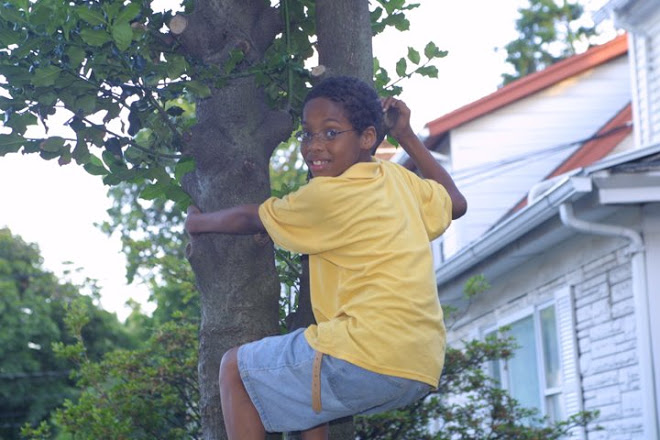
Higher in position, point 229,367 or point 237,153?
point 237,153

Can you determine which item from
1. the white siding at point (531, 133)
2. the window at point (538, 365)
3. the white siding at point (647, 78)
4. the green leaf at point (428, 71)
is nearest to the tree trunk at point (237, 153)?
the green leaf at point (428, 71)

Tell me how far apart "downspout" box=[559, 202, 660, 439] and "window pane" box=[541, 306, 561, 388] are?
2.34 m

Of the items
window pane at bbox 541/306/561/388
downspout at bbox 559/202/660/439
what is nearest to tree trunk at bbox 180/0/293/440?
downspout at bbox 559/202/660/439

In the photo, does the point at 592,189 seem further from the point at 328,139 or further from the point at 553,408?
the point at 328,139

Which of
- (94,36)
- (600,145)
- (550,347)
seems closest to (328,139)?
(94,36)

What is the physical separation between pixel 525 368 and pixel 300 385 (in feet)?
31.2

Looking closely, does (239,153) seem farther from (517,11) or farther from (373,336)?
(517,11)

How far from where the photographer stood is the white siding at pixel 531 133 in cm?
1666

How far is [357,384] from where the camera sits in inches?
151

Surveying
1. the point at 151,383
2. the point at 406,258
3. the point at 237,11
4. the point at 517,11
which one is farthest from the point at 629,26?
the point at 517,11

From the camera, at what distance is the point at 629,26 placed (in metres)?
13.4

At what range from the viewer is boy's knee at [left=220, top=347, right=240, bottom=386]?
396cm

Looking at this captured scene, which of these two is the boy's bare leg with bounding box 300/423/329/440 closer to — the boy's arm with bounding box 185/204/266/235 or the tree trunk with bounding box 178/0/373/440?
the tree trunk with bounding box 178/0/373/440

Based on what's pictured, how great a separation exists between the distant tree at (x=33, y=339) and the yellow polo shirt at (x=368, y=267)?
90.7 feet
